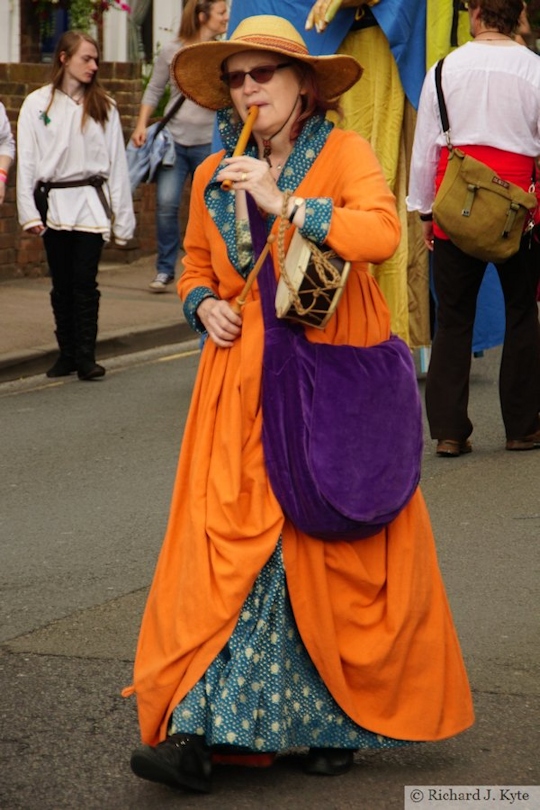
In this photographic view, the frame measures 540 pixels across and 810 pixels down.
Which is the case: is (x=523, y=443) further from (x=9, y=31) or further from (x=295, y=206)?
(x=9, y=31)

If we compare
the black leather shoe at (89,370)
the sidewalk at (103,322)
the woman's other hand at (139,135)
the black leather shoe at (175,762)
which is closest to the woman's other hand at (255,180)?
the black leather shoe at (175,762)

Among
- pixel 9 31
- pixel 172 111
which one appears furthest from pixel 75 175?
pixel 9 31

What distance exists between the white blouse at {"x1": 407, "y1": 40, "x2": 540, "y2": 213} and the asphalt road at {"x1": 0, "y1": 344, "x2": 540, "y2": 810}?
144 centimetres

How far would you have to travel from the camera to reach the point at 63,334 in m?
10.1

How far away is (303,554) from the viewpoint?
12.4 feet

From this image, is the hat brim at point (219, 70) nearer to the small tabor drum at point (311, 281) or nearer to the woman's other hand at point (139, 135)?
the small tabor drum at point (311, 281)

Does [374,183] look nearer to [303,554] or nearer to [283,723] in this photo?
[303,554]

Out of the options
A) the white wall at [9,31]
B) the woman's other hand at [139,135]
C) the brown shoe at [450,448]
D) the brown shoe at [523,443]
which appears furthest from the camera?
the white wall at [9,31]

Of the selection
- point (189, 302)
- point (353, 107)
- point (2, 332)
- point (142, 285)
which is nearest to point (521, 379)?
point (353, 107)

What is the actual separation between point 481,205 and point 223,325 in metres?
3.47

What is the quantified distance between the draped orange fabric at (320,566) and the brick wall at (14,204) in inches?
392

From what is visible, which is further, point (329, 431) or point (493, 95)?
point (493, 95)

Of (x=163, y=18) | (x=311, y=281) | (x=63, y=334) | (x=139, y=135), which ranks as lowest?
(x=63, y=334)

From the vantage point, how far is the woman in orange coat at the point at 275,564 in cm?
369
